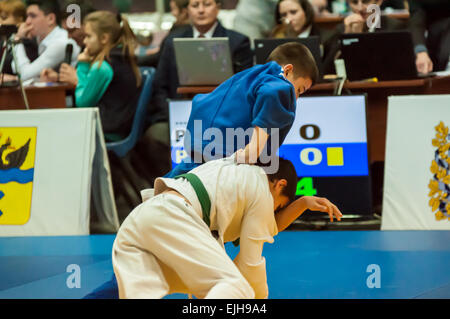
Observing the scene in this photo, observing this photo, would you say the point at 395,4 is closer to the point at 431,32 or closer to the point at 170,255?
the point at 431,32

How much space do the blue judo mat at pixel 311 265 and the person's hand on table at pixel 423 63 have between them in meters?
1.70

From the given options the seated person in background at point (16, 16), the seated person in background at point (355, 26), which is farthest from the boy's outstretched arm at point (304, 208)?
the seated person in background at point (16, 16)

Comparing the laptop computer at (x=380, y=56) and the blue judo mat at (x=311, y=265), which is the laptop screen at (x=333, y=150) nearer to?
the blue judo mat at (x=311, y=265)

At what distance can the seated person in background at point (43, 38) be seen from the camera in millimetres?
7184

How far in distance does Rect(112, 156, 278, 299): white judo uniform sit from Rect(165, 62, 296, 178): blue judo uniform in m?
0.32

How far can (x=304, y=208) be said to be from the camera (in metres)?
2.93

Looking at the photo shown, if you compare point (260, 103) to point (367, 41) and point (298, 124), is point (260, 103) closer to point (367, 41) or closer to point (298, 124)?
point (298, 124)

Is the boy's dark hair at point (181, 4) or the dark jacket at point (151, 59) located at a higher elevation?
the boy's dark hair at point (181, 4)

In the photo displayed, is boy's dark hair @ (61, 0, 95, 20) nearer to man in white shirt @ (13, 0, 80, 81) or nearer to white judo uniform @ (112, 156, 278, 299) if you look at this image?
man in white shirt @ (13, 0, 80, 81)

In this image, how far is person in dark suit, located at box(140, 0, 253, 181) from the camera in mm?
6551

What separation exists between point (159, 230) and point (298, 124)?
3.57 meters
